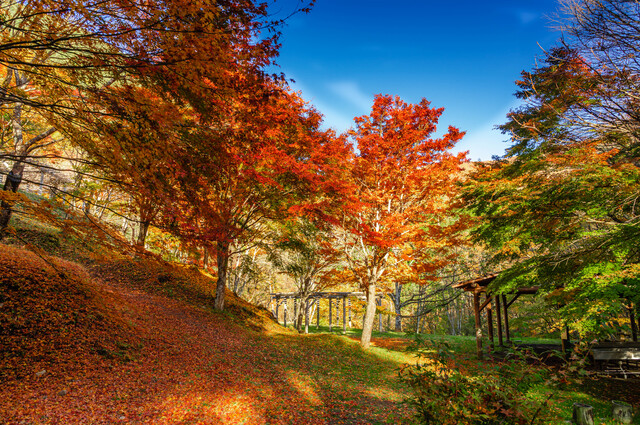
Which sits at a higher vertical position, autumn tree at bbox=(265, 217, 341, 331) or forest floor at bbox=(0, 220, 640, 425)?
autumn tree at bbox=(265, 217, 341, 331)

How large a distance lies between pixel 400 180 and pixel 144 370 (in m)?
9.62

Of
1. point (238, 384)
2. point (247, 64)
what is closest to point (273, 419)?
point (238, 384)

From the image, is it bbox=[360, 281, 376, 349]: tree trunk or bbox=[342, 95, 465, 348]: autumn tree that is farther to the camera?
bbox=[360, 281, 376, 349]: tree trunk

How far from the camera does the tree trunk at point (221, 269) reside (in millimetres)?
11492

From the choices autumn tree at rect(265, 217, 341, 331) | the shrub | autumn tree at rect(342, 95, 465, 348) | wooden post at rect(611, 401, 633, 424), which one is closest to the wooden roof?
autumn tree at rect(342, 95, 465, 348)

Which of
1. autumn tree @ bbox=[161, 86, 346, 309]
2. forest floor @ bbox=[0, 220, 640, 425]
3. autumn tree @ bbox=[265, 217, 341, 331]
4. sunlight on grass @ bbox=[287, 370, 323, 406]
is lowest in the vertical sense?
sunlight on grass @ bbox=[287, 370, 323, 406]

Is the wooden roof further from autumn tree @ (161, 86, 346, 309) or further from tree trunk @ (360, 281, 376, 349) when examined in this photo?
autumn tree @ (161, 86, 346, 309)

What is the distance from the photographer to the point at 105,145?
13.6 feet

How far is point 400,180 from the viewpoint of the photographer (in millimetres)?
11383

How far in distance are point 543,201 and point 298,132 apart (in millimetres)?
7824

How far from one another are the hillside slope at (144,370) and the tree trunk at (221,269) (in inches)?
A: 85.7

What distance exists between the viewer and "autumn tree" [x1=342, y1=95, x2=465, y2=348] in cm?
1092

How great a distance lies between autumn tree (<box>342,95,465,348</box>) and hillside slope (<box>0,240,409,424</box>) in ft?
14.8

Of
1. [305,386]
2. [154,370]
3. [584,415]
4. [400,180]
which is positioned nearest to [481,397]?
[584,415]
